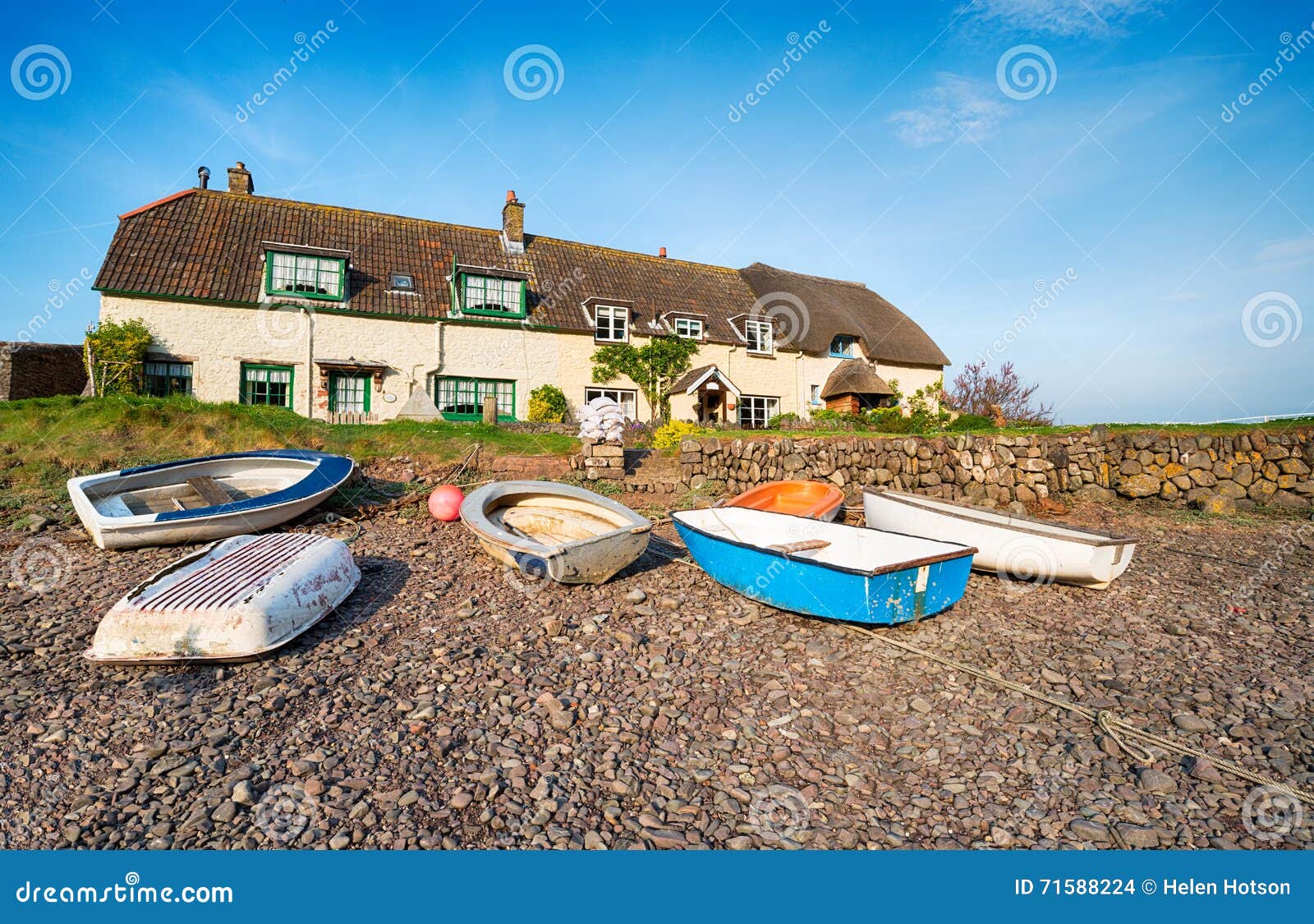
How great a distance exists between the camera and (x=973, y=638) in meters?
5.99

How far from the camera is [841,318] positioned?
26719 mm

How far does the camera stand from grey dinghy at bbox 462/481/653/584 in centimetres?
659

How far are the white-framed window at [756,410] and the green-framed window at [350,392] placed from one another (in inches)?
496

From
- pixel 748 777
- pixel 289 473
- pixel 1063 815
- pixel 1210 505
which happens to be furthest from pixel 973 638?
pixel 1210 505

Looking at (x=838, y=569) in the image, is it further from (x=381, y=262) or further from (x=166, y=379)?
(x=381, y=262)

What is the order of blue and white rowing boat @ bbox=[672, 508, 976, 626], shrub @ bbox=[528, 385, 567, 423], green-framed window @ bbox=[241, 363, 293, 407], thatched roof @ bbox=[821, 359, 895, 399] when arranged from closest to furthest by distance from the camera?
blue and white rowing boat @ bbox=[672, 508, 976, 626]
green-framed window @ bbox=[241, 363, 293, 407]
shrub @ bbox=[528, 385, 567, 423]
thatched roof @ bbox=[821, 359, 895, 399]

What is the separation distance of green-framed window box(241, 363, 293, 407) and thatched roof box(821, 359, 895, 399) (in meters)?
18.7

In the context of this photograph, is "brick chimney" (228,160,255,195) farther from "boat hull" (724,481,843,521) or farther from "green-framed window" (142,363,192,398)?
"boat hull" (724,481,843,521)

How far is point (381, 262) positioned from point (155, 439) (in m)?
10.9

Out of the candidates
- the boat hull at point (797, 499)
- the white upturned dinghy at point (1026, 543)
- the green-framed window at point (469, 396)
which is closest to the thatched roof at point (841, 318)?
the green-framed window at point (469, 396)

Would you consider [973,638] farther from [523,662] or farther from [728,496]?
[728,496]

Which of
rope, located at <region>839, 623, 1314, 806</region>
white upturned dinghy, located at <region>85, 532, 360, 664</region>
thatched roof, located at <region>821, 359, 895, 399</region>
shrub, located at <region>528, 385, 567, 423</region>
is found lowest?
rope, located at <region>839, 623, 1314, 806</region>

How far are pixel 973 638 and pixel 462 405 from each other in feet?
56.2

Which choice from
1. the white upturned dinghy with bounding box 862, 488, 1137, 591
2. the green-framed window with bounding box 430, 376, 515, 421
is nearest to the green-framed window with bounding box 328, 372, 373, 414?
the green-framed window with bounding box 430, 376, 515, 421
